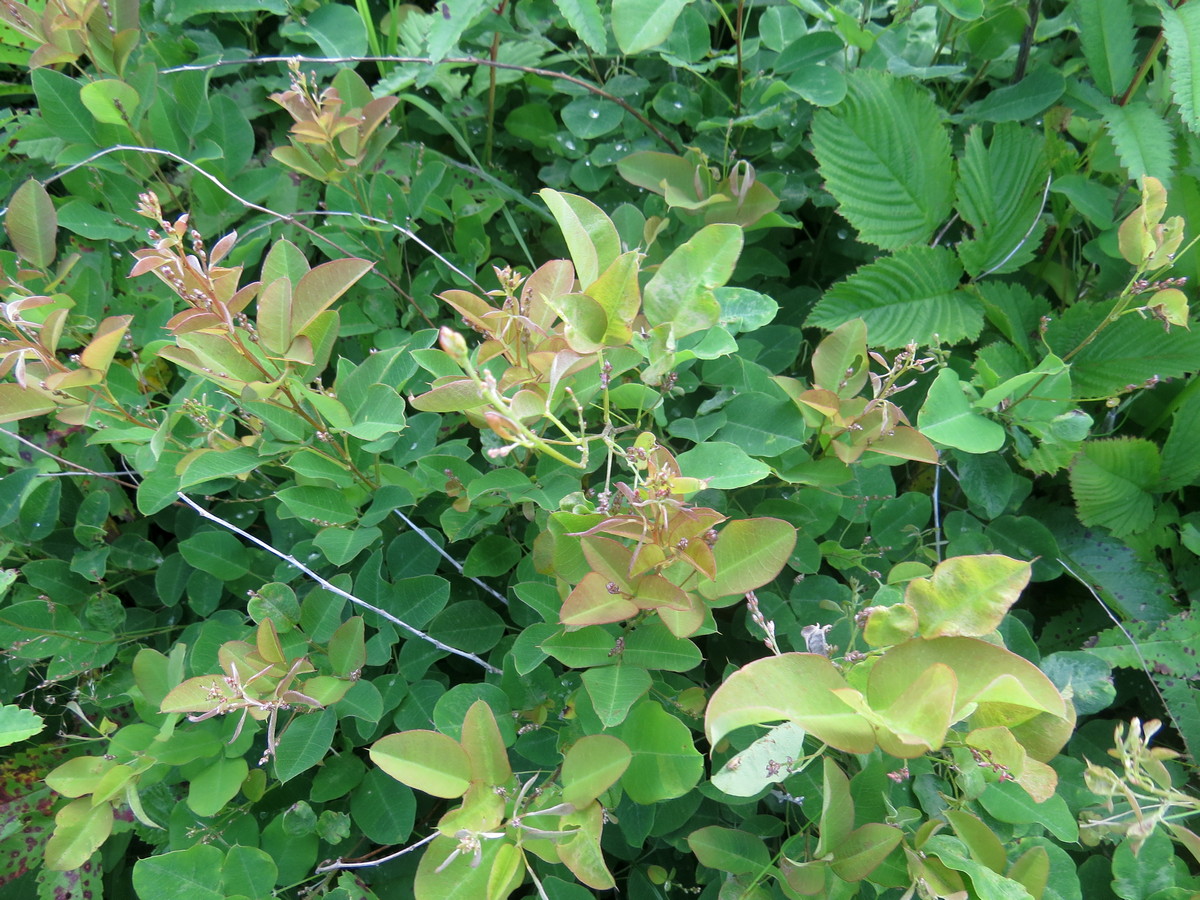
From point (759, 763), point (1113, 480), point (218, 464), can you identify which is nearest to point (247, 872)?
point (218, 464)

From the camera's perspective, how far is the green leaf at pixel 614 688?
771 mm

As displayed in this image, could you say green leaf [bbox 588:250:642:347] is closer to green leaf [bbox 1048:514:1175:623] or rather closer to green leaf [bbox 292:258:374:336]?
green leaf [bbox 292:258:374:336]

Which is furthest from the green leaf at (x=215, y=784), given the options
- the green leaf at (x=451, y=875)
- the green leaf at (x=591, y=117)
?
the green leaf at (x=591, y=117)

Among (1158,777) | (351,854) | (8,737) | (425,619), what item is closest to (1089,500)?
(1158,777)

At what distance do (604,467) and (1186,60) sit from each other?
3.29 feet

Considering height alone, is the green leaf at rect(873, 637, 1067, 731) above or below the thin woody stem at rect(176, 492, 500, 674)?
above

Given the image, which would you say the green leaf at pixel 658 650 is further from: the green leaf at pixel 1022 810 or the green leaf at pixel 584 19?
the green leaf at pixel 584 19

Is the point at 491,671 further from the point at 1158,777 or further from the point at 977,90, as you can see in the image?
the point at 977,90

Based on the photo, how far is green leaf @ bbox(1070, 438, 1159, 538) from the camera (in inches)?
48.3

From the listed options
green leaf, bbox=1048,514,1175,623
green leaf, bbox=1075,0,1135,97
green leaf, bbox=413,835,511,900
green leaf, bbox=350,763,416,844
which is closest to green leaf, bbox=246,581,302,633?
green leaf, bbox=350,763,416,844

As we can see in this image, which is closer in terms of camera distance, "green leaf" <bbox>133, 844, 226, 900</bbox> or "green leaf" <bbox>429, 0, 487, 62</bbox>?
"green leaf" <bbox>133, 844, 226, 900</bbox>

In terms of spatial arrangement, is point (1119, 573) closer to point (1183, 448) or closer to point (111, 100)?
point (1183, 448)

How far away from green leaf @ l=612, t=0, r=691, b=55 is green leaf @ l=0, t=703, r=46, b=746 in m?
1.07

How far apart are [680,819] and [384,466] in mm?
562
